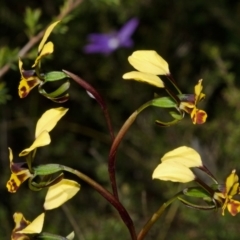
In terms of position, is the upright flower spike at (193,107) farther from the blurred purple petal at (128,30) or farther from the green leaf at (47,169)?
the blurred purple petal at (128,30)

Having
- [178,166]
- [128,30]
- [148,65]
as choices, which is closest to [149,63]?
[148,65]

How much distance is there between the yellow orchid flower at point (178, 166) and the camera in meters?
0.65

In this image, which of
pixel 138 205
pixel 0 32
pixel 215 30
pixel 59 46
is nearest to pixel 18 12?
pixel 0 32

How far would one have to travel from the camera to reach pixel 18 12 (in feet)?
6.60

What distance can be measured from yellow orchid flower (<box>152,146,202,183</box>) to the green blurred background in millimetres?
699

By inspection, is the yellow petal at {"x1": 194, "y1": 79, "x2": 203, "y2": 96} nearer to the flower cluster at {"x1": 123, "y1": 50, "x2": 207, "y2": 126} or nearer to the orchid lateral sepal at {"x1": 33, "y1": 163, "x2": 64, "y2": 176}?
the flower cluster at {"x1": 123, "y1": 50, "x2": 207, "y2": 126}

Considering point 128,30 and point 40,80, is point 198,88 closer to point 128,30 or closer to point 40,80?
point 40,80

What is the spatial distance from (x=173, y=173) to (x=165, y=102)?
0.07m

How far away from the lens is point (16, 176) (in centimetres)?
67

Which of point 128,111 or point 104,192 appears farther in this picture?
point 128,111

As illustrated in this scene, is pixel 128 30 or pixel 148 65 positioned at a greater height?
pixel 148 65

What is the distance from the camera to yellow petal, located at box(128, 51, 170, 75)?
2.27ft

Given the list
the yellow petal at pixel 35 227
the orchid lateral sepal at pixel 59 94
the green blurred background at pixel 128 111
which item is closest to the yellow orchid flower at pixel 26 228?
the yellow petal at pixel 35 227

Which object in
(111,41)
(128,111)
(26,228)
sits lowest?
(128,111)
